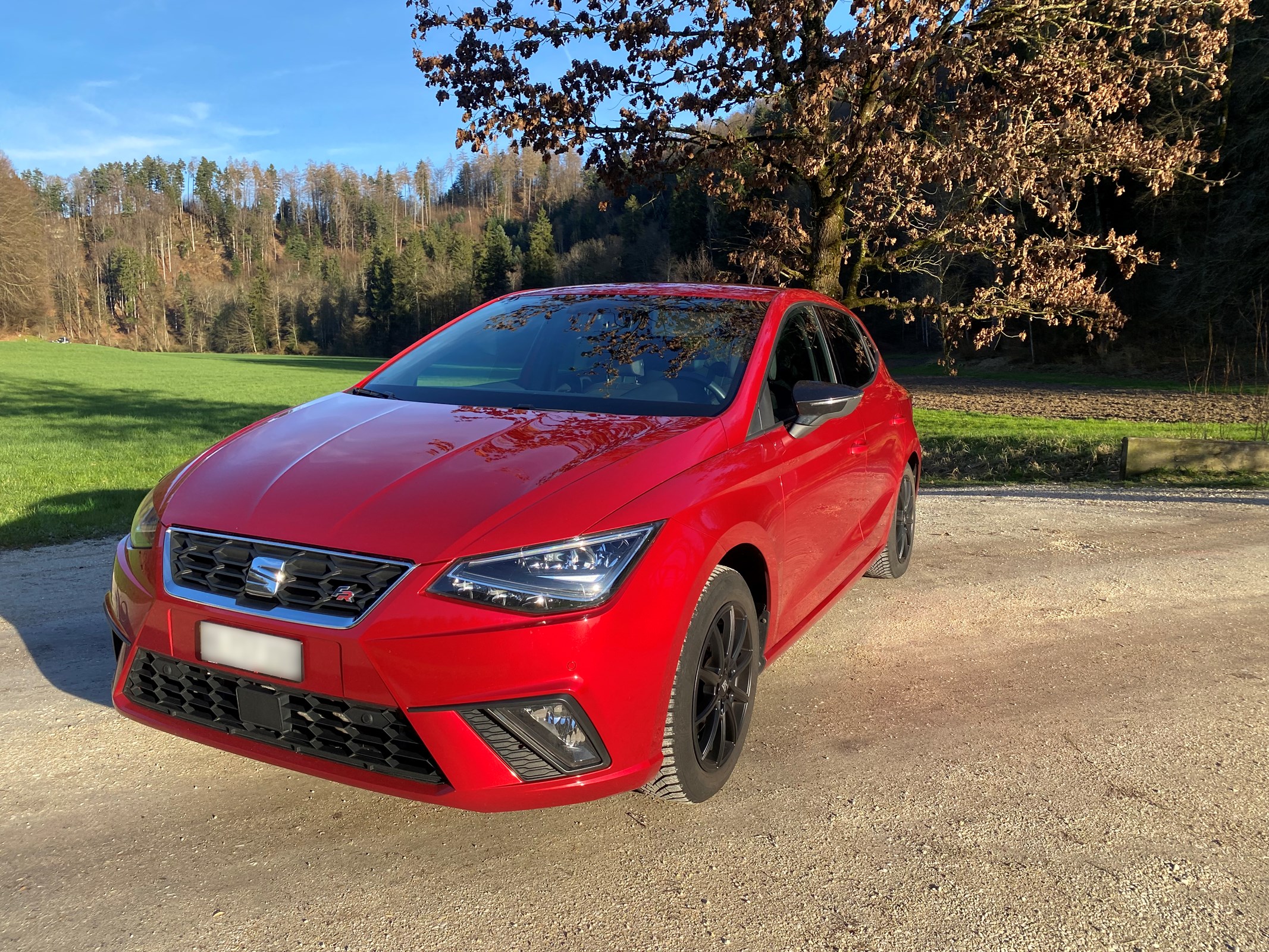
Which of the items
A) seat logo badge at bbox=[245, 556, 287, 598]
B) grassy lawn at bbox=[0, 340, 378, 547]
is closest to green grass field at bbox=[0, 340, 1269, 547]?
grassy lawn at bbox=[0, 340, 378, 547]

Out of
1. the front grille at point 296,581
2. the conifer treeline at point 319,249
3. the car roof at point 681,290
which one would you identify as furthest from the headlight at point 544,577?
the conifer treeline at point 319,249

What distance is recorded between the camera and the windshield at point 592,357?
3.61 m

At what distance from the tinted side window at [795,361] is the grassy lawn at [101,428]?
5947mm

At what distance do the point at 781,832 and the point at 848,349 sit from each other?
9.79ft

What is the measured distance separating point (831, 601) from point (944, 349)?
835 centimetres

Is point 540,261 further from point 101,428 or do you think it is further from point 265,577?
point 265,577

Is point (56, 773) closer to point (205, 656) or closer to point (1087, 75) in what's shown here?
point (205, 656)

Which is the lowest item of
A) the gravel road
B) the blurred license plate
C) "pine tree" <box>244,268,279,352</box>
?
the gravel road

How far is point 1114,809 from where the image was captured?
120 inches

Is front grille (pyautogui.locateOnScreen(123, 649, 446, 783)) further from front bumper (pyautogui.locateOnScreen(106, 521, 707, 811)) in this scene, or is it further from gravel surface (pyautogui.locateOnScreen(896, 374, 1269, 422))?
gravel surface (pyautogui.locateOnScreen(896, 374, 1269, 422))

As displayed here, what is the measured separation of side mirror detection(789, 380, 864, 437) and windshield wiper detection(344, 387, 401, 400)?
5.48 ft

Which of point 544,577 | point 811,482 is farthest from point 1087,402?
point 544,577

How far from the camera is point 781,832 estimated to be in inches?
114

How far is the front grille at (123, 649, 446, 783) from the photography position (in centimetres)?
246
